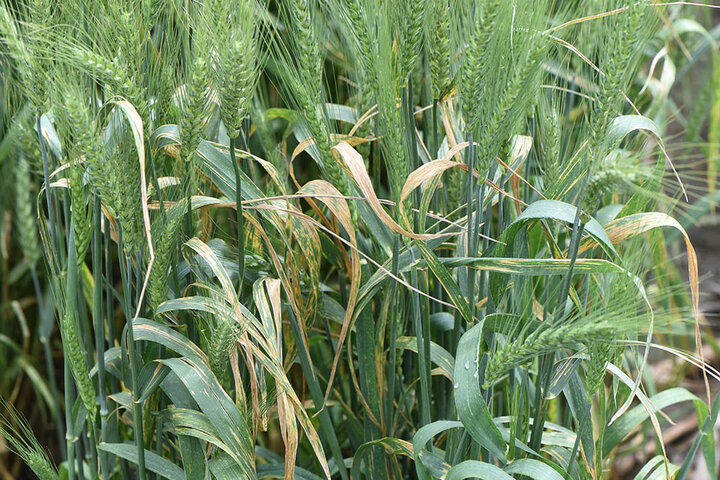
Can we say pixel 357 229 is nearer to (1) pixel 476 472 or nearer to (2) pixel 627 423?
(1) pixel 476 472

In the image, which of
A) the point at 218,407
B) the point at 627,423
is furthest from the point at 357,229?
the point at 627,423

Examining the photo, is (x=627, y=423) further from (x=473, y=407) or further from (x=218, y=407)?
(x=218, y=407)

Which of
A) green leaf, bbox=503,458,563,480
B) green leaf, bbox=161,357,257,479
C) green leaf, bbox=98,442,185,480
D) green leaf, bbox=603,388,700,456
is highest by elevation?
green leaf, bbox=161,357,257,479

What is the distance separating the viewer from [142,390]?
2.29 ft

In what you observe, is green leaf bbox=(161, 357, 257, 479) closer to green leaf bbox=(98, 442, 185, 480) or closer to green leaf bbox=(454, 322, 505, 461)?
green leaf bbox=(98, 442, 185, 480)

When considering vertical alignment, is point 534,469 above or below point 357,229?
below

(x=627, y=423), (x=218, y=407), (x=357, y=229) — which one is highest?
(x=357, y=229)

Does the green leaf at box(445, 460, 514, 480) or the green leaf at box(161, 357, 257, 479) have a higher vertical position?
the green leaf at box(161, 357, 257, 479)

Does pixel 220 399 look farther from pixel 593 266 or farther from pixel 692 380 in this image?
pixel 692 380

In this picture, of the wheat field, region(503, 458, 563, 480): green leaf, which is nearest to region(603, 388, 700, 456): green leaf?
the wheat field

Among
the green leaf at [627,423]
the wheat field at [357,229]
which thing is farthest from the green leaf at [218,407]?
the green leaf at [627,423]

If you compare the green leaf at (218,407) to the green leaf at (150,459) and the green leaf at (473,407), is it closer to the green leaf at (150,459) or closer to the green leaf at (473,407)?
the green leaf at (150,459)

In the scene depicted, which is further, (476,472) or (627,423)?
(627,423)

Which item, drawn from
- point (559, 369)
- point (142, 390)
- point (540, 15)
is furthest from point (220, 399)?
point (540, 15)
